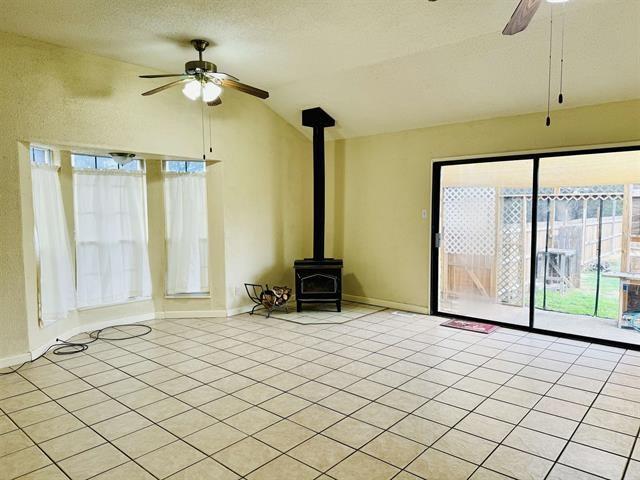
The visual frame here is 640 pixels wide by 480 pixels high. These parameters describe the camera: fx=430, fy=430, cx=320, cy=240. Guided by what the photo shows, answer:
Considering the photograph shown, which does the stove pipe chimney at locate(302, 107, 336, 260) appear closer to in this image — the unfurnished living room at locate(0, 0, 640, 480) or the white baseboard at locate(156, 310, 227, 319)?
the unfurnished living room at locate(0, 0, 640, 480)

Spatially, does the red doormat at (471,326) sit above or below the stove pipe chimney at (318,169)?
below

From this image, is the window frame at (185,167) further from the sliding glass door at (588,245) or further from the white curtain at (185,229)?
the sliding glass door at (588,245)

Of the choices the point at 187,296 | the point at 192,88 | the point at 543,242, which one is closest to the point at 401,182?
the point at 543,242

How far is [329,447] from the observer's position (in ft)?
8.29

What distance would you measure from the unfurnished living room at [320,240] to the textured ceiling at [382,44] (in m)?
0.03

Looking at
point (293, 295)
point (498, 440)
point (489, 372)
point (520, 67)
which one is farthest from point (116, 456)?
point (520, 67)

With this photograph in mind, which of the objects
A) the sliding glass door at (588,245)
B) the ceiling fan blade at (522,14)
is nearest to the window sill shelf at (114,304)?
the sliding glass door at (588,245)

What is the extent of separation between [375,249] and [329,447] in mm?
3774

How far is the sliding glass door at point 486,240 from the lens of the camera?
4.89 m

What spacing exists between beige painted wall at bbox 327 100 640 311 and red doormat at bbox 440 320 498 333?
51 cm

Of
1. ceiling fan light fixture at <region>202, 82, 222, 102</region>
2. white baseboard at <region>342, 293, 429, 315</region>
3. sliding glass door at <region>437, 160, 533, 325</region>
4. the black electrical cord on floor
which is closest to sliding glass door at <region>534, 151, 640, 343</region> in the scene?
sliding glass door at <region>437, 160, 533, 325</region>

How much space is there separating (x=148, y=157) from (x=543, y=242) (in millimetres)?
4582

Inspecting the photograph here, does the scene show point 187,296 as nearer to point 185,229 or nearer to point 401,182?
point 185,229

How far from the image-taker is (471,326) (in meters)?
5.03
